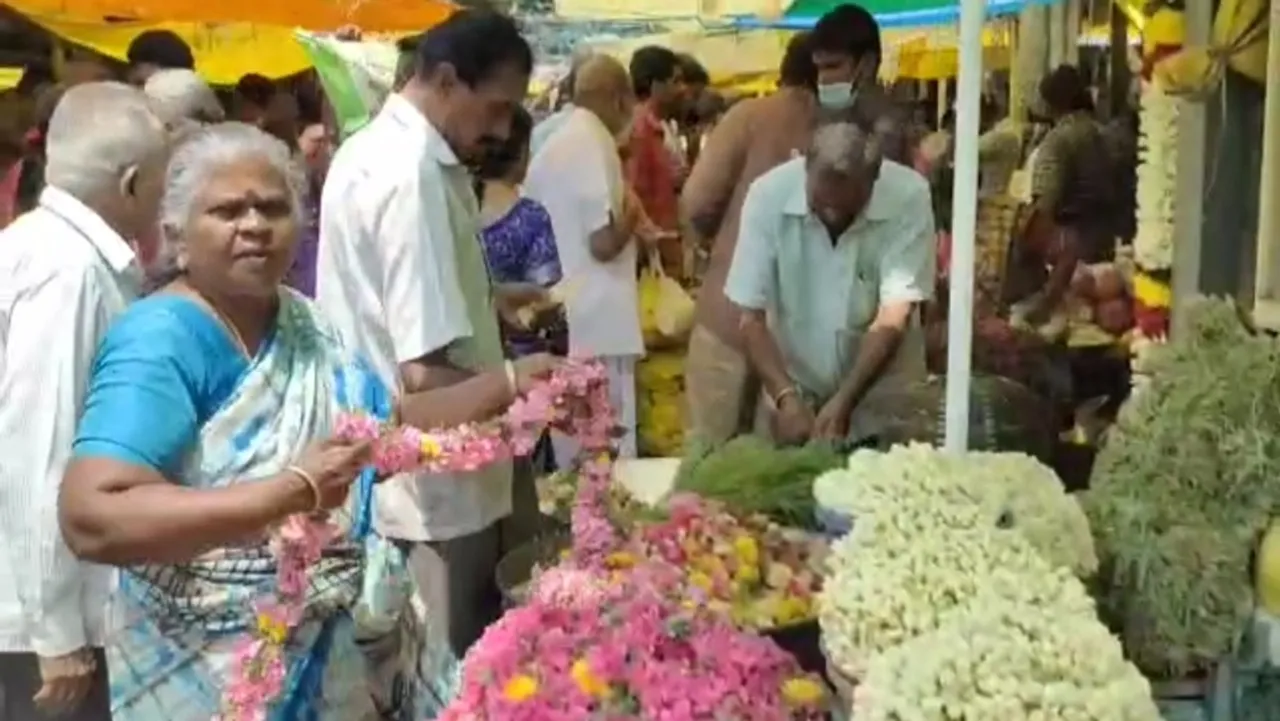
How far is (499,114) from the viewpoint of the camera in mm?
3184

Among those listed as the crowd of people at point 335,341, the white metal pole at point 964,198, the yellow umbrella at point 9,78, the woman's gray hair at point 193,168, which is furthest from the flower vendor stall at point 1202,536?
the yellow umbrella at point 9,78

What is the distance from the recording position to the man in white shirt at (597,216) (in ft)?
19.2

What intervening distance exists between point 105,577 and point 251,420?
27.4 inches

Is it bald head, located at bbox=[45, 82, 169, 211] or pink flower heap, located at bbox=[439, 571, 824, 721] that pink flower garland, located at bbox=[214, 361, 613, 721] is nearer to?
pink flower heap, located at bbox=[439, 571, 824, 721]

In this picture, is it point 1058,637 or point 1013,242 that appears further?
point 1013,242

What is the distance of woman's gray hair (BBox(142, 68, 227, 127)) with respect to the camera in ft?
15.6

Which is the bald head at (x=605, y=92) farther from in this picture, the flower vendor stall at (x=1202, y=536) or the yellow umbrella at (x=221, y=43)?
the flower vendor stall at (x=1202, y=536)

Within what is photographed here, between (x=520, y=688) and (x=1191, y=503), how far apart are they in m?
0.97

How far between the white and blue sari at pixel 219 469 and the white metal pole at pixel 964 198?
2.81 ft

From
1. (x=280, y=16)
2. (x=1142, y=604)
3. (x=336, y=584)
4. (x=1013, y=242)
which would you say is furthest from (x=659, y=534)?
(x=280, y=16)

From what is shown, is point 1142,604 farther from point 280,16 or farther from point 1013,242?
point 280,16

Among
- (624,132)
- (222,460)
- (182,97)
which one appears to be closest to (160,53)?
(182,97)

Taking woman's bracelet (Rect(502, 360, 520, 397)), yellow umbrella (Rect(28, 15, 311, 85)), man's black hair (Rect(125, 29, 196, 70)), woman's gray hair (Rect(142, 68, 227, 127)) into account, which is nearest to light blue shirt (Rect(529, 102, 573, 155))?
man's black hair (Rect(125, 29, 196, 70))

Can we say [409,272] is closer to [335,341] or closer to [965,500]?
[335,341]
